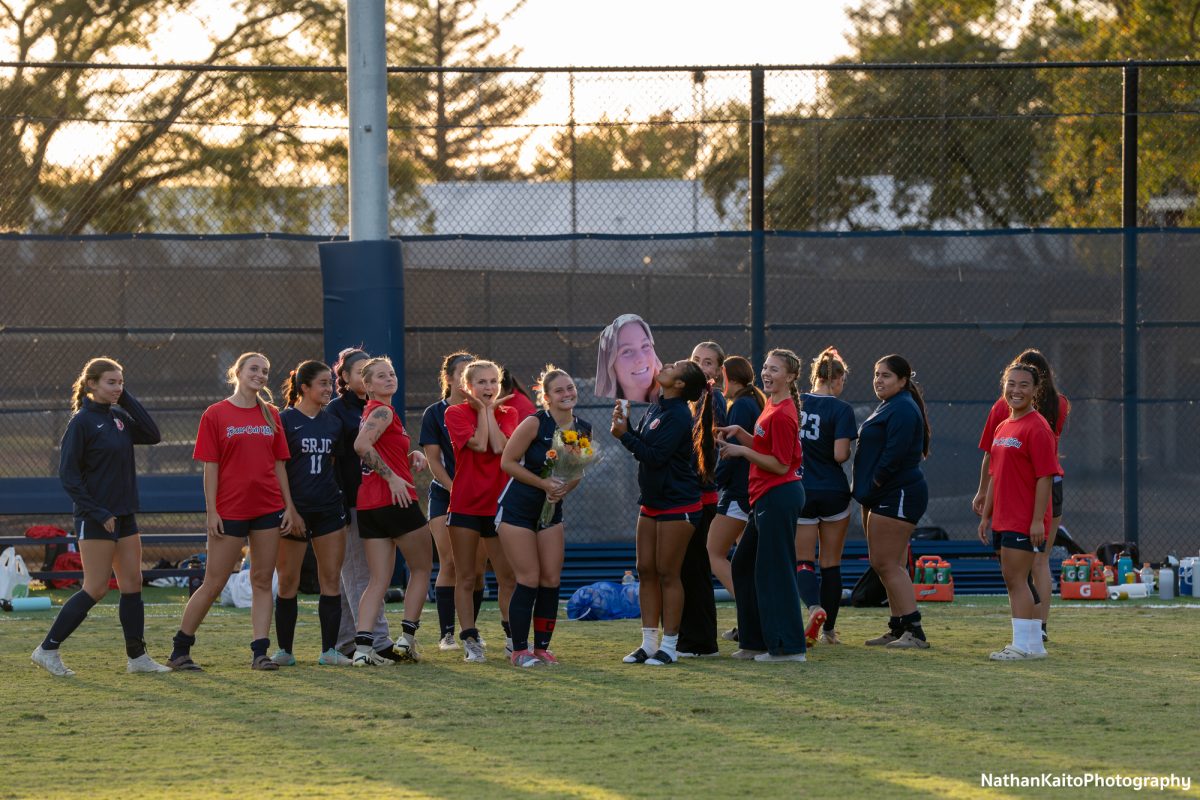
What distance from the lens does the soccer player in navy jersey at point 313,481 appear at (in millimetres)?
8469

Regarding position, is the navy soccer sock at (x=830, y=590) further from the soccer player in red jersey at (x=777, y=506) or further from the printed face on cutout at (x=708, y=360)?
the printed face on cutout at (x=708, y=360)

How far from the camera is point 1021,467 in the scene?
28.1 feet

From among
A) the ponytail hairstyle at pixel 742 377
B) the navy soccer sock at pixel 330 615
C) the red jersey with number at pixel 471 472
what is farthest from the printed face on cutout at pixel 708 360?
the navy soccer sock at pixel 330 615

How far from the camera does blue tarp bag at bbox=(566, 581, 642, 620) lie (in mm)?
10789

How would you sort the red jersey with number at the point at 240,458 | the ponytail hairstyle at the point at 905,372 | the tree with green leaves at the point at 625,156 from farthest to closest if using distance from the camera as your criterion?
→ the tree with green leaves at the point at 625,156 → the ponytail hairstyle at the point at 905,372 → the red jersey with number at the point at 240,458

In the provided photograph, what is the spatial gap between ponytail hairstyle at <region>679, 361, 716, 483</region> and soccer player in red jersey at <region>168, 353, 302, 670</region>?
212 cm

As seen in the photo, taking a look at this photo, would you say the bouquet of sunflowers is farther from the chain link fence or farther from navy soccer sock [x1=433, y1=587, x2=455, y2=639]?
the chain link fence

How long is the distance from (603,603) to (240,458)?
10.8 feet

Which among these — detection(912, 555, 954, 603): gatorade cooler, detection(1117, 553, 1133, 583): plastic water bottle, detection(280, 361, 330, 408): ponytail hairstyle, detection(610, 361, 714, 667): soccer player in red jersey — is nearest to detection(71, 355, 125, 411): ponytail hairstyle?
detection(280, 361, 330, 408): ponytail hairstyle

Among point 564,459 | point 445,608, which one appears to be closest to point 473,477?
point 564,459

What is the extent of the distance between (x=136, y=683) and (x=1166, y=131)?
58.2 feet

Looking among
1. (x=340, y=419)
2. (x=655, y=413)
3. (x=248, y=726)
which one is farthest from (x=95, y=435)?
(x=655, y=413)

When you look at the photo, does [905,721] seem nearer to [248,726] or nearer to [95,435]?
[248,726]

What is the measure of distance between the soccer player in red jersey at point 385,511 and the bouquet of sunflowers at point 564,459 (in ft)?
2.28
